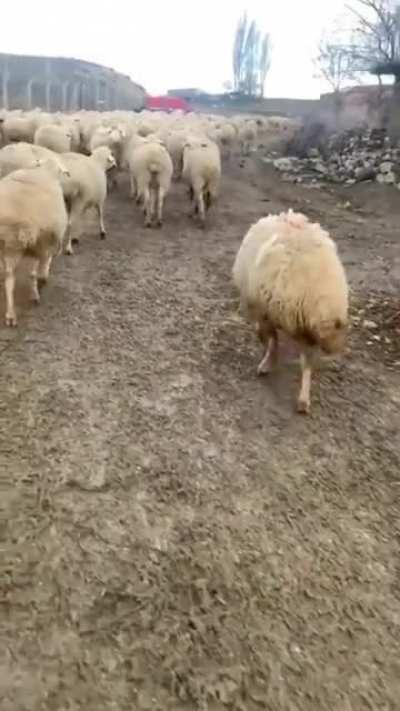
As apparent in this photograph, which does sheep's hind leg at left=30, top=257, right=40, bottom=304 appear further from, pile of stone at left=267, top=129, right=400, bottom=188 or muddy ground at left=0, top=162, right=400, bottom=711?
pile of stone at left=267, top=129, right=400, bottom=188

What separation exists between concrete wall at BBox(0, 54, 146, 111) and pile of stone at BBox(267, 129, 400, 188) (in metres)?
20.5

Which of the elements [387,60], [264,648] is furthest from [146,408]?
[387,60]

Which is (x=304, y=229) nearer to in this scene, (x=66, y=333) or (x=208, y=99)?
(x=66, y=333)

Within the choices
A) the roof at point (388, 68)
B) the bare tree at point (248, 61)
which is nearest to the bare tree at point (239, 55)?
the bare tree at point (248, 61)

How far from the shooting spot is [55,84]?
41.6 metres

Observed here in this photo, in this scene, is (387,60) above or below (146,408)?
above

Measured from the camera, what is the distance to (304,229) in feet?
15.6

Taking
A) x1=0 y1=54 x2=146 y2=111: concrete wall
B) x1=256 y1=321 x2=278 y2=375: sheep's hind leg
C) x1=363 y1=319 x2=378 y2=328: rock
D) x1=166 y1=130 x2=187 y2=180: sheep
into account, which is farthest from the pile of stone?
x1=0 y1=54 x2=146 y2=111: concrete wall

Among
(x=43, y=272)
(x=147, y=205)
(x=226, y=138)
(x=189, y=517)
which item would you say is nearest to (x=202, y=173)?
(x=147, y=205)

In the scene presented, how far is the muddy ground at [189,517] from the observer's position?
8.55 ft

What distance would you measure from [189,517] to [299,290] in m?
1.60

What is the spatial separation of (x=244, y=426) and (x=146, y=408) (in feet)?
1.98

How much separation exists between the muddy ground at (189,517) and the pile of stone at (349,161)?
9655 millimetres

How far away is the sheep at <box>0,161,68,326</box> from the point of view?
18.0ft
